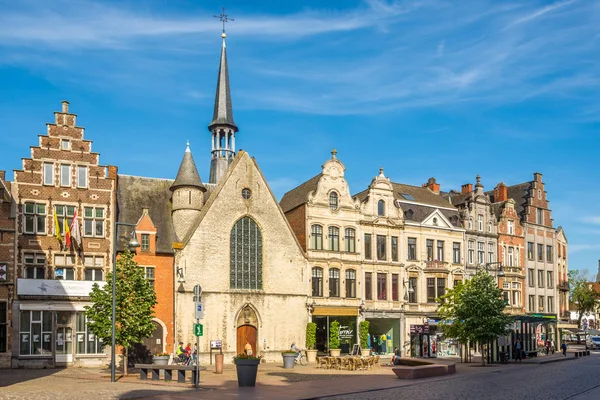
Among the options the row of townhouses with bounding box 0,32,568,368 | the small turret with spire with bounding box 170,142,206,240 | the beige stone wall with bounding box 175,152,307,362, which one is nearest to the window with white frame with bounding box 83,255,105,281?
the row of townhouses with bounding box 0,32,568,368

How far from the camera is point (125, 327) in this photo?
32.0 meters

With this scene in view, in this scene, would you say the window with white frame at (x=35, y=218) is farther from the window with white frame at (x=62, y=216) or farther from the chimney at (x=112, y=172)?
the chimney at (x=112, y=172)

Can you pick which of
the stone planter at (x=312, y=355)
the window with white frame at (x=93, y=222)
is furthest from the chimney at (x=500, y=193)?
the window with white frame at (x=93, y=222)

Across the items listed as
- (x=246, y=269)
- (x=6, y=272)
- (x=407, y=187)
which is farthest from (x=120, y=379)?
(x=407, y=187)

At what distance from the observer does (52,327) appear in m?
40.2

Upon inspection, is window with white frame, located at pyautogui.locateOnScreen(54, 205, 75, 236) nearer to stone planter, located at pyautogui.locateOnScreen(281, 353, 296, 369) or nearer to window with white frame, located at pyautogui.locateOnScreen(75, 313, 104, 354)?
window with white frame, located at pyautogui.locateOnScreen(75, 313, 104, 354)

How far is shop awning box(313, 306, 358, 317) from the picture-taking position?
49.6 m

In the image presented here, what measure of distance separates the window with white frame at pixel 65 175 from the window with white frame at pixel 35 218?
6.10ft

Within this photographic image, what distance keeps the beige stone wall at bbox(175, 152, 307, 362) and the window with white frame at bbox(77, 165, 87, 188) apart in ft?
24.0

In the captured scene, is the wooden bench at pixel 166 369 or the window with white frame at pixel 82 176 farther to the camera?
the window with white frame at pixel 82 176

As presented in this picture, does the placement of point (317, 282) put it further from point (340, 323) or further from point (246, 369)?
point (246, 369)

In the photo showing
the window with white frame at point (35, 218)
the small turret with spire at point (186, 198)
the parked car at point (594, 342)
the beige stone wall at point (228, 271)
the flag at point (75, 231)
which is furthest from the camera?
the parked car at point (594, 342)

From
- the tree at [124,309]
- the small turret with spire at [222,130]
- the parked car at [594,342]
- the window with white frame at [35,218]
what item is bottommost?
the parked car at [594,342]

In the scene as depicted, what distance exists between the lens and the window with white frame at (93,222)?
1668 inches
